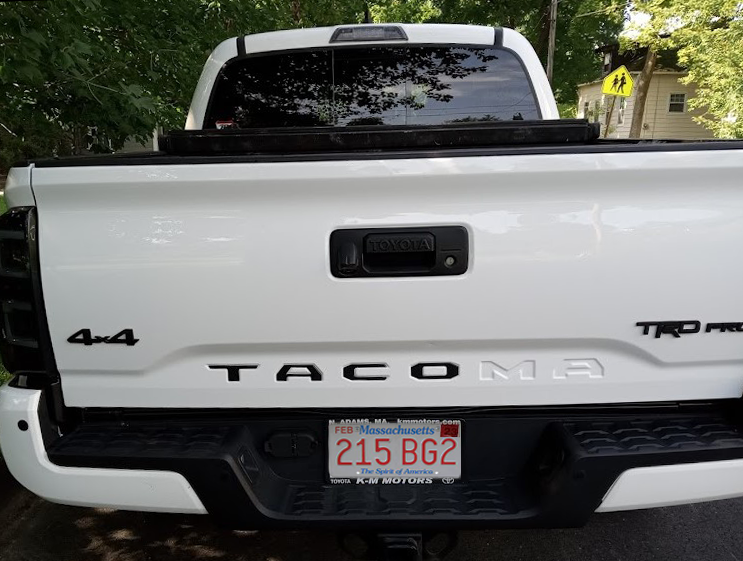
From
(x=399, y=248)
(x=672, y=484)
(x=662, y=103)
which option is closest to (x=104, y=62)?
(x=399, y=248)

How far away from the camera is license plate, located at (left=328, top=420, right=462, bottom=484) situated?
192 centimetres

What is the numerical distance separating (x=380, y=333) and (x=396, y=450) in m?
0.43

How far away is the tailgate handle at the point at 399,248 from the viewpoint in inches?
68.1

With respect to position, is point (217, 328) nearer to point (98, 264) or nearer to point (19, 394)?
point (98, 264)

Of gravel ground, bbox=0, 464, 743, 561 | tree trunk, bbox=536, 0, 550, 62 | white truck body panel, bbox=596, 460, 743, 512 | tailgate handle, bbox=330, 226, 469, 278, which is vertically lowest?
gravel ground, bbox=0, 464, 743, 561

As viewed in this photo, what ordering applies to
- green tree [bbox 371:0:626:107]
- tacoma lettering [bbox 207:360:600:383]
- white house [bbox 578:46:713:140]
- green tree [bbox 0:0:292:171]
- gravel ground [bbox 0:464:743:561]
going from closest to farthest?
tacoma lettering [bbox 207:360:600:383], gravel ground [bbox 0:464:743:561], green tree [bbox 0:0:292:171], green tree [bbox 371:0:626:107], white house [bbox 578:46:713:140]

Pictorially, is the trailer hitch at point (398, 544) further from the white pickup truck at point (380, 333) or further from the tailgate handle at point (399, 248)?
the tailgate handle at point (399, 248)

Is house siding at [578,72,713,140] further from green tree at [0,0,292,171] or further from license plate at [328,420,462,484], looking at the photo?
license plate at [328,420,462,484]

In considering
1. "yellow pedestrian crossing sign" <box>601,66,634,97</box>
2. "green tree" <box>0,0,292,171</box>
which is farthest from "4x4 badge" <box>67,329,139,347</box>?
"yellow pedestrian crossing sign" <box>601,66,634,97</box>

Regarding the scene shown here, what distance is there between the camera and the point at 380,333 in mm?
1778

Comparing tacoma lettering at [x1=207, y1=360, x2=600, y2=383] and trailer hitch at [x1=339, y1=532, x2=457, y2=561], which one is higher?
tacoma lettering at [x1=207, y1=360, x2=600, y2=383]

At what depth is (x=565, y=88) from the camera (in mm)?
25438

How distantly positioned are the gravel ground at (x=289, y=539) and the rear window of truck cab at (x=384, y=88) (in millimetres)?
2208

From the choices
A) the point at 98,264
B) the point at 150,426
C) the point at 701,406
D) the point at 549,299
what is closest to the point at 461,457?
the point at 549,299
